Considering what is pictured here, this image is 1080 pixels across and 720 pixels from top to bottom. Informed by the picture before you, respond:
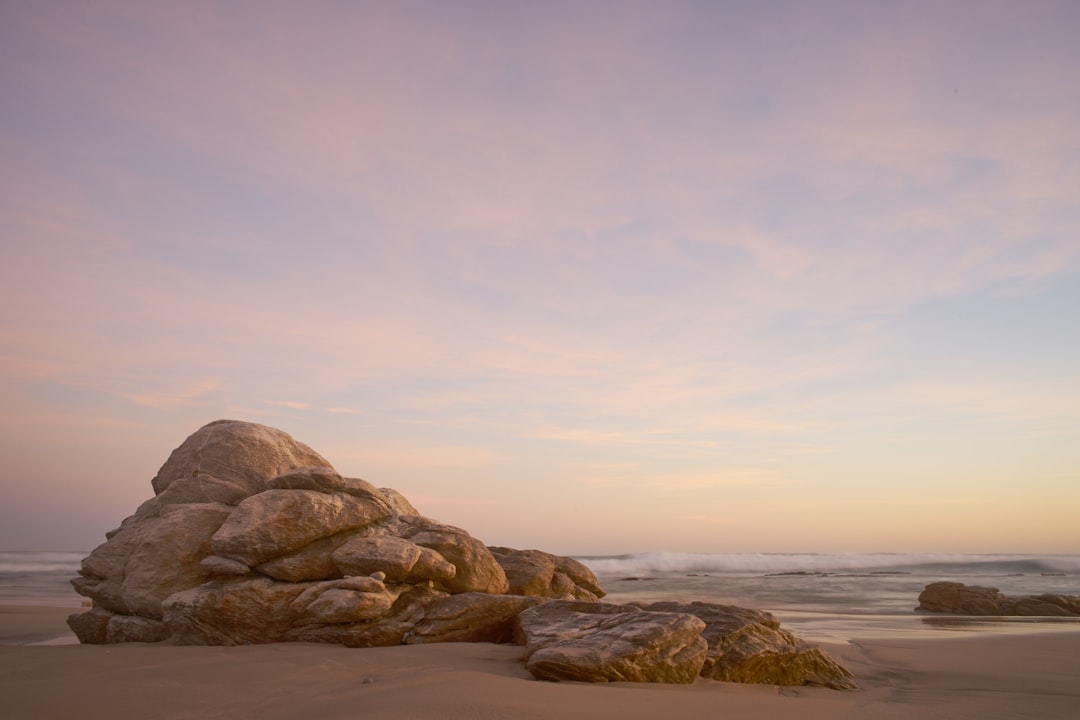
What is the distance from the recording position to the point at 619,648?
6219 millimetres

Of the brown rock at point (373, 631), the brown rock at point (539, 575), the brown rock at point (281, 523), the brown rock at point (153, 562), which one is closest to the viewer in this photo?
the brown rock at point (373, 631)

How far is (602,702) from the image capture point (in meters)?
5.10

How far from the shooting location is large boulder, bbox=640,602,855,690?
679 cm

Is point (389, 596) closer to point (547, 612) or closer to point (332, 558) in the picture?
point (332, 558)

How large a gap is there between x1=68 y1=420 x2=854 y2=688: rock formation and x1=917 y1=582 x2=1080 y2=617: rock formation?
13.7m

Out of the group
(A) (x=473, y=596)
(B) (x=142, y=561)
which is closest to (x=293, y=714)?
(A) (x=473, y=596)

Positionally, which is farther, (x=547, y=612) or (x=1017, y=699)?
(x=547, y=612)

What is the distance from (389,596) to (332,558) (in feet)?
3.32

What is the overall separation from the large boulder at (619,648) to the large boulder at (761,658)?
0.36 metres

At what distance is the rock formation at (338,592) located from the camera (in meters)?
6.76

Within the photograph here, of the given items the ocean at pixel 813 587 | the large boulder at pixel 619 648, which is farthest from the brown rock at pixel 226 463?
the ocean at pixel 813 587

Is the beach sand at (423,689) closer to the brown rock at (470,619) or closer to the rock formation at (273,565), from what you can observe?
the brown rock at (470,619)

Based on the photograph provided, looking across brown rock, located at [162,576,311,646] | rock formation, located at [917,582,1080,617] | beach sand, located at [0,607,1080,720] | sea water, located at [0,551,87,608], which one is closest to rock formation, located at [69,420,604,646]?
brown rock, located at [162,576,311,646]

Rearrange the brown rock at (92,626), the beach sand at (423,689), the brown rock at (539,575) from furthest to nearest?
the brown rock at (539,575), the brown rock at (92,626), the beach sand at (423,689)
